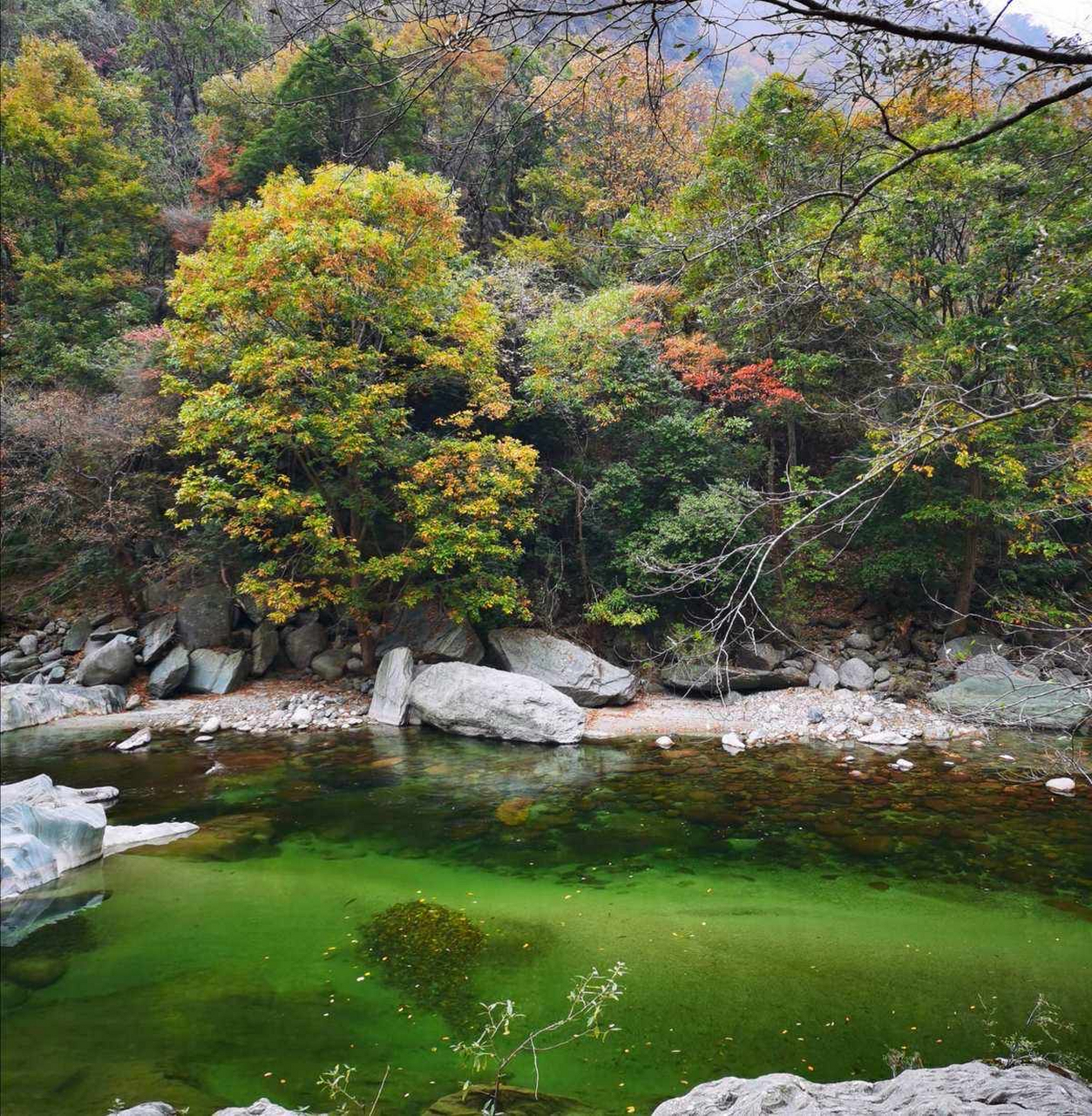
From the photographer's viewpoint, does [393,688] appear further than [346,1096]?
Yes

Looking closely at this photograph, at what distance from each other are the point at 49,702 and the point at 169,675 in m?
1.76

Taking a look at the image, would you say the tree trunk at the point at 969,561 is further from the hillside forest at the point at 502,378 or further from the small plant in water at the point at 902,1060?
the small plant in water at the point at 902,1060

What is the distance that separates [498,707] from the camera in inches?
413

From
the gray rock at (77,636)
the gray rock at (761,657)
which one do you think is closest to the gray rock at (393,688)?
the gray rock at (761,657)

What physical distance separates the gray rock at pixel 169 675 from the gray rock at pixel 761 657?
9951 millimetres

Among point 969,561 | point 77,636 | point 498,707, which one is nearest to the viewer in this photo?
point 498,707

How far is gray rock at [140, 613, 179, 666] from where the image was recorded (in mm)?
13250

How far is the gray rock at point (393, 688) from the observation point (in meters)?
11.4

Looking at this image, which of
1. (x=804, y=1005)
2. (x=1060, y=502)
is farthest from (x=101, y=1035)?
(x=1060, y=502)

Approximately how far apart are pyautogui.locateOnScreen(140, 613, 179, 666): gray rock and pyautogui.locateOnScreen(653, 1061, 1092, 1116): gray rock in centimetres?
1295

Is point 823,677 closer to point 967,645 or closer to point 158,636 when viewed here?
point 967,645

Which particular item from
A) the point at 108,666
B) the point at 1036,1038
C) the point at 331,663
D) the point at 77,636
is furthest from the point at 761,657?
the point at 77,636

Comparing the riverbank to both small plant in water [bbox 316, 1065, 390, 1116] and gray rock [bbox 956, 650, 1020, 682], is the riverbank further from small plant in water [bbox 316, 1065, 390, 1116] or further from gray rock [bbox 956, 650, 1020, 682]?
small plant in water [bbox 316, 1065, 390, 1116]

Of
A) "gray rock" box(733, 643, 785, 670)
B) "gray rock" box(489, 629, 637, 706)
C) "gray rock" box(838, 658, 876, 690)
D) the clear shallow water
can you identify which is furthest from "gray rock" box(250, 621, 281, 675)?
"gray rock" box(838, 658, 876, 690)
